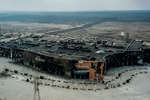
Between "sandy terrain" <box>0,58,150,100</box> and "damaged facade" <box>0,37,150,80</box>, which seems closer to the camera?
"sandy terrain" <box>0,58,150,100</box>

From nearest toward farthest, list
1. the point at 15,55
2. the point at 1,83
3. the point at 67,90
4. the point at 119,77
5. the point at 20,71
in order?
the point at 67,90 < the point at 1,83 < the point at 119,77 < the point at 20,71 < the point at 15,55

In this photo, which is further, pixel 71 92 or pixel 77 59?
pixel 77 59

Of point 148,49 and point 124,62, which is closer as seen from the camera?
point 124,62

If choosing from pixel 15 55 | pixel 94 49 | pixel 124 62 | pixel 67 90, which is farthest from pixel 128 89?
pixel 15 55

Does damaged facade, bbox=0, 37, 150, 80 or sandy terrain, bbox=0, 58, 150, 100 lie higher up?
damaged facade, bbox=0, 37, 150, 80

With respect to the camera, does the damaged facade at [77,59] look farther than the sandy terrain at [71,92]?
Yes

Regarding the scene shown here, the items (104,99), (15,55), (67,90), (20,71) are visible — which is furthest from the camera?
(15,55)

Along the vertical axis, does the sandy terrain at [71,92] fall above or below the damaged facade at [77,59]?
below

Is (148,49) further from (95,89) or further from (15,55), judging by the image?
(15,55)

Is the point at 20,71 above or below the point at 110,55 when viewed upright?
below

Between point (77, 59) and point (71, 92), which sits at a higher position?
point (77, 59)
